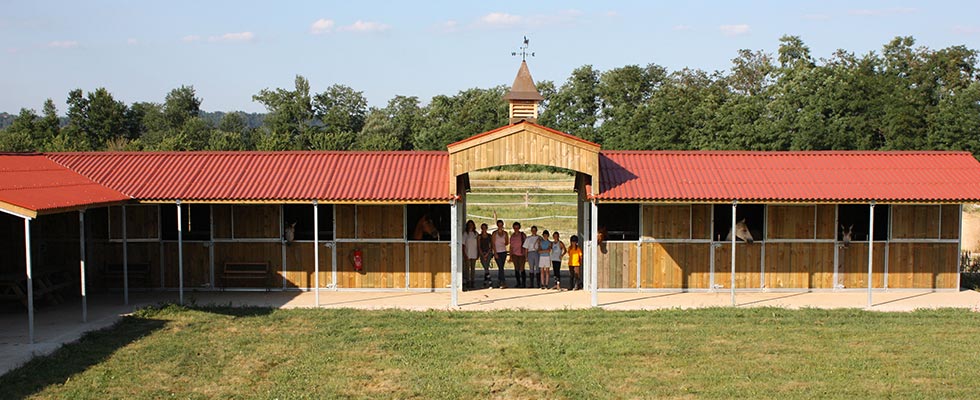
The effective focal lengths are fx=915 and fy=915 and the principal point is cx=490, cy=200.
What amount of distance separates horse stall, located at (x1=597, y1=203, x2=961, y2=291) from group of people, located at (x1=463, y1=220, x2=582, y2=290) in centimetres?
68

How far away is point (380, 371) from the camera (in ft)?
39.5

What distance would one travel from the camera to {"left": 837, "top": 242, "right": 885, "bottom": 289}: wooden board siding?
1833cm

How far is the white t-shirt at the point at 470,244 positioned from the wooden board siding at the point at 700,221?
14.5ft

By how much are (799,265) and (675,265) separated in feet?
A: 8.22

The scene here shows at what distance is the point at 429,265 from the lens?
60.7 feet

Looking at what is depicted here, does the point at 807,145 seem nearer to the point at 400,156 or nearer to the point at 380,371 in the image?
the point at 400,156

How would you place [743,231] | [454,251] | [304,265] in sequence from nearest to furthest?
1. [454,251]
2. [743,231]
3. [304,265]

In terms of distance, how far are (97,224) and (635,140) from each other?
39.7 m

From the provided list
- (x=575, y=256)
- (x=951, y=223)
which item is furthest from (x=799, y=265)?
(x=575, y=256)

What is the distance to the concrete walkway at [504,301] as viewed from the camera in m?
16.3

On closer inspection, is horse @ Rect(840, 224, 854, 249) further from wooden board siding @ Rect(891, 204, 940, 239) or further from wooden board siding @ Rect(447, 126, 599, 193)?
wooden board siding @ Rect(447, 126, 599, 193)

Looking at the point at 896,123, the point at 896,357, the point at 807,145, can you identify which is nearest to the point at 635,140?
the point at 807,145

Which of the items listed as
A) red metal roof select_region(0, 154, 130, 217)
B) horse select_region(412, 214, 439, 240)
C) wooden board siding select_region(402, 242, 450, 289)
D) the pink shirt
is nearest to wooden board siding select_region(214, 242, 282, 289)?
red metal roof select_region(0, 154, 130, 217)

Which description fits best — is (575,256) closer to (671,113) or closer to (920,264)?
(920,264)
